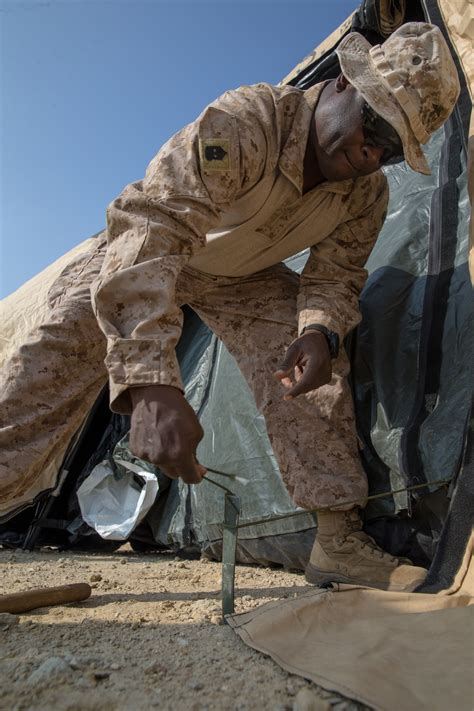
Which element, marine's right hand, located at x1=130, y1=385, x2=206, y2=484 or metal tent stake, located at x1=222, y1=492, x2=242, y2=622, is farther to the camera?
metal tent stake, located at x1=222, y1=492, x2=242, y2=622

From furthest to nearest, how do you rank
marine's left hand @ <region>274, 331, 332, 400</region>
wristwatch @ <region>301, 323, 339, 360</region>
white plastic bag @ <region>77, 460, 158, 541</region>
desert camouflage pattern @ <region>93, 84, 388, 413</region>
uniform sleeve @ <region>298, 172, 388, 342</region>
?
white plastic bag @ <region>77, 460, 158, 541</region>
uniform sleeve @ <region>298, 172, 388, 342</region>
wristwatch @ <region>301, 323, 339, 360</region>
marine's left hand @ <region>274, 331, 332, 400</region>
desert camouflage pattern @ <region>93, 84, 388, 413</region>

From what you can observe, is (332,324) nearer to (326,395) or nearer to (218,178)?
(326,395)

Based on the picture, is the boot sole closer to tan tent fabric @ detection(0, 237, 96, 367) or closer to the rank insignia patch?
the rank insignia patch

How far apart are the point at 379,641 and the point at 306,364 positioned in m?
0.72

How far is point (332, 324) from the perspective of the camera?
1678 mm

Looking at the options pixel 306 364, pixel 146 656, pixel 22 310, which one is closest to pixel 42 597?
pixel 146 656

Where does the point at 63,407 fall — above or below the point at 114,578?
above

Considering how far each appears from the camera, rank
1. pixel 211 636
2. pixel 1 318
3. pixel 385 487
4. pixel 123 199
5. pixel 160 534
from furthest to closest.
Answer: pixel 1 318
pixel 160 534
pixel 385 487
pixel 123 199
pixel 211 636

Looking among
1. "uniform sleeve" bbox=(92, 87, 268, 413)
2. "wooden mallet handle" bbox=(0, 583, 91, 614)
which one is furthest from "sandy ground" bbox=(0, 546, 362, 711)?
"uniform sleeve" bbox=(92, 87, 268, 413)

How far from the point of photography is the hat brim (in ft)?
4.56

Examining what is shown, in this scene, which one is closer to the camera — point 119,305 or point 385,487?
point 119,305

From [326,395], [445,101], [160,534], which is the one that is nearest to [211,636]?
[326,395]

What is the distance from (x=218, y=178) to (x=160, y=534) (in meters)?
1.76

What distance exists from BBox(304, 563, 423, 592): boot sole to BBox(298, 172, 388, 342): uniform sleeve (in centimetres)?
68
